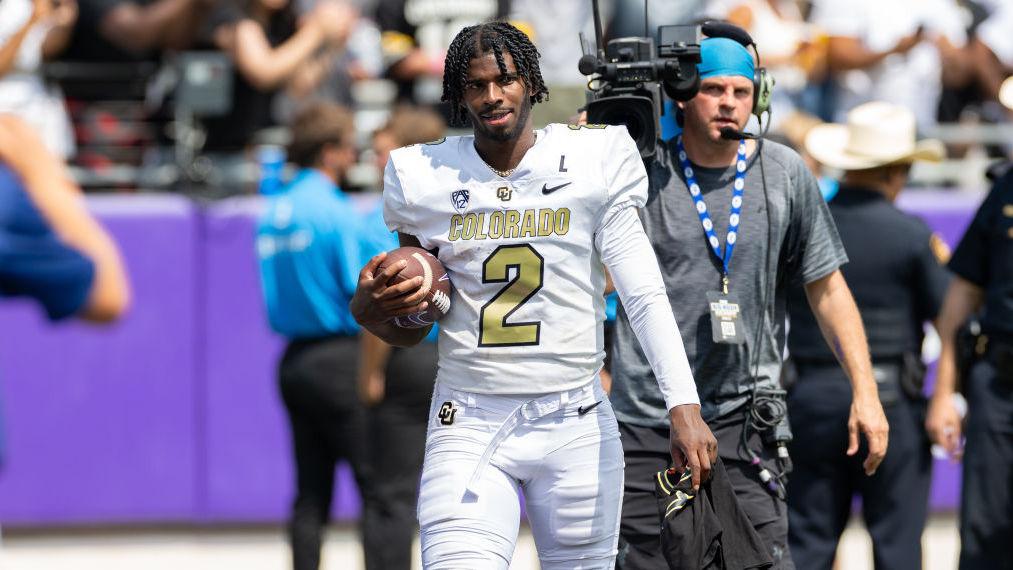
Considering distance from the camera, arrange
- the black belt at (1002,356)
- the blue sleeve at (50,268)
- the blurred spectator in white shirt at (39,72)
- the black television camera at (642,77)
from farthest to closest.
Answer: the blurred spectator in white shirt at (39,72) → the black belt at (1002,356) → the black television camera at (642,77) → the blue sleeve at (50,268)

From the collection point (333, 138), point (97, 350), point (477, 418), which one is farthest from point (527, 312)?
point (97, 350)

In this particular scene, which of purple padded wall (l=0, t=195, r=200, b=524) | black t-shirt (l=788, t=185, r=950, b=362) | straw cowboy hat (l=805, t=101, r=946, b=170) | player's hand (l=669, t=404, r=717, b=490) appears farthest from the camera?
purple padded wall (l=0, t=195, r=200, b=524)

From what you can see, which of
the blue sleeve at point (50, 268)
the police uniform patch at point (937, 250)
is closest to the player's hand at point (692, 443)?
the blue sleeve at point (50, 268)

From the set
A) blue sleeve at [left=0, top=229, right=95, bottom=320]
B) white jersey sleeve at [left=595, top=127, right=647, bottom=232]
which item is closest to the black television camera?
white jersey sleeve at [left=595, top=127, right=647, bottom=232]

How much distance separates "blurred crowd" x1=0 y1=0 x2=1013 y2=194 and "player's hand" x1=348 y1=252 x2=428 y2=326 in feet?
14.3

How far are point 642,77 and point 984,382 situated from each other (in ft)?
7.03

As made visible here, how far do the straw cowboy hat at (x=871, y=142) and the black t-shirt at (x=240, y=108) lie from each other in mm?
3603

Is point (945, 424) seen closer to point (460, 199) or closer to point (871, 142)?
point (871, 142)

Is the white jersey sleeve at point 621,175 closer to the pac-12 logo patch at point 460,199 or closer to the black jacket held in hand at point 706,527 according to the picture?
the pac-12 logo patch at point 460,199

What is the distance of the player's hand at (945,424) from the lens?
239 inches

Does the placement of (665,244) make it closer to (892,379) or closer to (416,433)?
(892,379)

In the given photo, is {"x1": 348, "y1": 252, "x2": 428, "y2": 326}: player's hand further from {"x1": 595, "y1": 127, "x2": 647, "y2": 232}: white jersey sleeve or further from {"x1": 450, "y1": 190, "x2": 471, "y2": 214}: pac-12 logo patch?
{"x1": 595, "y1": 127, "x2": 647, "y2": 232}: white jersey sleeve

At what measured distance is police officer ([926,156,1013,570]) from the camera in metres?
5.88

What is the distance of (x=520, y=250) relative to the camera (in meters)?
4.24
